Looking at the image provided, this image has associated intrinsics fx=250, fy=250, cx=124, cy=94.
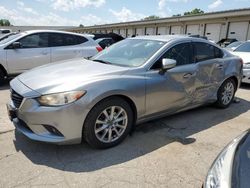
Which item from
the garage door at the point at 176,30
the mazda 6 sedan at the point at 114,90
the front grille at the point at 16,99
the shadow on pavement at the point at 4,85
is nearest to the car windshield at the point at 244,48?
the mazda 6 sedan at the point at 114,90

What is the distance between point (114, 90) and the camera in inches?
124

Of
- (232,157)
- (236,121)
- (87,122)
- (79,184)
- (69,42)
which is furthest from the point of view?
(69,42)

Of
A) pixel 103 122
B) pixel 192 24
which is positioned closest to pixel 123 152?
pixel 103 122

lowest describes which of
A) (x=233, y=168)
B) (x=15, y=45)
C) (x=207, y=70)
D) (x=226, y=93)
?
(x=226, y=93)

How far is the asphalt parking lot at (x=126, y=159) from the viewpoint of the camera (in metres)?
2.66

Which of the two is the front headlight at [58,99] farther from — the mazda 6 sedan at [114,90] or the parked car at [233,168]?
the parked car at [233,168]

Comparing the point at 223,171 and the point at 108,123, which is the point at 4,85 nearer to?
the point at 108,123

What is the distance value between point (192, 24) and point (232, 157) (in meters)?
27.3

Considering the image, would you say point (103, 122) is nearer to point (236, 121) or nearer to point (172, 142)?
point (172, 142)

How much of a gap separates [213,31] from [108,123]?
78.8ft

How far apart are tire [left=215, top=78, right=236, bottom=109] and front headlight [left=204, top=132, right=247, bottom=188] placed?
3.32m

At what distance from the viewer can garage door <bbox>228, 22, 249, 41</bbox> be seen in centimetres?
2116

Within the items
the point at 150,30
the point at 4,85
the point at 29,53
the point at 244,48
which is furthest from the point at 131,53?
the point at 150,30

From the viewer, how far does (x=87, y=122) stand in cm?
303
